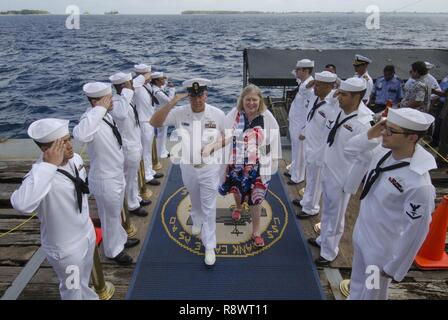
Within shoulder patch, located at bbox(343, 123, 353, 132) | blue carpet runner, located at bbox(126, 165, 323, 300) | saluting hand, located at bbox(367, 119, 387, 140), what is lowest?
blue carpet runner, located at bbox(126, 165, 323, 300)

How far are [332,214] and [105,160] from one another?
132 inches

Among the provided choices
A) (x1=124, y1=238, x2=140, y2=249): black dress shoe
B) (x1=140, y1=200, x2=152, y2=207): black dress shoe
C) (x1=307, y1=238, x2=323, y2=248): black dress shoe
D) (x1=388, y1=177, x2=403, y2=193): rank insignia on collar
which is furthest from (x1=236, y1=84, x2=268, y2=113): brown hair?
(x1=140, y1=200, x2=152, y2=207): black dress shoe

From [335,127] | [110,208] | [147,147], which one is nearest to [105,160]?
[110,208]

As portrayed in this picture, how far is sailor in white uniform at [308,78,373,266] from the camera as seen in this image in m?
4.33

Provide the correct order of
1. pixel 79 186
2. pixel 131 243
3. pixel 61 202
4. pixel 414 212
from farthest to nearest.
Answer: pixel 131 243 → pixel 79 186 → pixel 61 202 → pixel 414 212

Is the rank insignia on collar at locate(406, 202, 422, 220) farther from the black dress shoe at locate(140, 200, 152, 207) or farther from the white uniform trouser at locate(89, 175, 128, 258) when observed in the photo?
the black dress shoe at locate(140, 200, 152, 207)

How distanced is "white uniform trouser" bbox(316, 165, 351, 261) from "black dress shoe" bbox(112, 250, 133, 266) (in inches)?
116

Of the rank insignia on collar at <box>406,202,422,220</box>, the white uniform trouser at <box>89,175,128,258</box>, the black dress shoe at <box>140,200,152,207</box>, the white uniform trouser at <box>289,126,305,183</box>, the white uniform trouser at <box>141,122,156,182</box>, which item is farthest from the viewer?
the white uniform trouser at <box>141,122,156,182</box>

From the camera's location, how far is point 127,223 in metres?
5.60

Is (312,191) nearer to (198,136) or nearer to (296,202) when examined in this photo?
(296,202)

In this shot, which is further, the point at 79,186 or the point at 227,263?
the point at 227,263

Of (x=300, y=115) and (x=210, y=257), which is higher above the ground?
(x=300, y=115)
